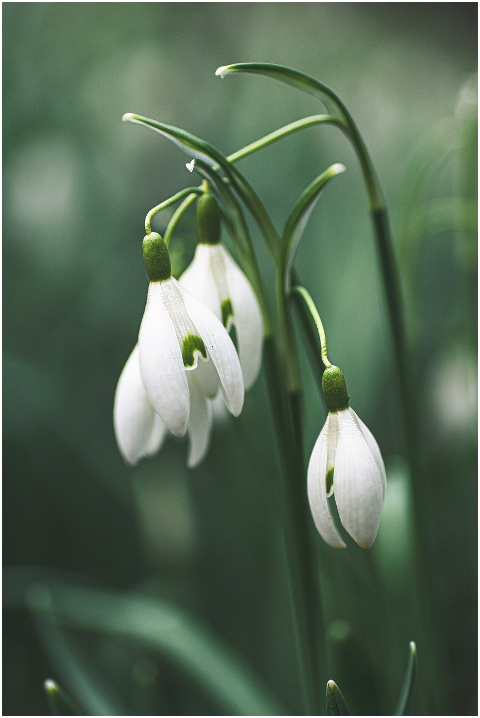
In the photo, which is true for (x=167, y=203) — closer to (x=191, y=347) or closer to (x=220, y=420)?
(x=191, y=347)

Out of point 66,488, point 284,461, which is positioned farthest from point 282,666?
point 284,461

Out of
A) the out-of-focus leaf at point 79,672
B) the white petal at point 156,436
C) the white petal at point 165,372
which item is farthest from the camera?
the out-of-focus leaf at point 79,672

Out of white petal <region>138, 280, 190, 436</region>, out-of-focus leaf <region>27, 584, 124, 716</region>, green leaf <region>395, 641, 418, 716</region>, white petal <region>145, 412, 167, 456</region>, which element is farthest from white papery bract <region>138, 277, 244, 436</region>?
out-of-focus leaf <region>27, 584, 124, 716</region>

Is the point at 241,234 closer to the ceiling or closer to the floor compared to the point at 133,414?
closer to the ceiling

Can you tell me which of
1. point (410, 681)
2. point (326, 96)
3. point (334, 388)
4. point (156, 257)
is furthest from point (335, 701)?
point (326, 96)

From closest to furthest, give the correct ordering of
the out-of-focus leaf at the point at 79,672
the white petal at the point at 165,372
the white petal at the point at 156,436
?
the white petal at the point at 165,372, the white petal at the point at 156,436, the out-of-focus leaf at the point at 79,672

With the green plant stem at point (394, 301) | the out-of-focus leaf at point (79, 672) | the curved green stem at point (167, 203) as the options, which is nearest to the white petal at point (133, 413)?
the curved green stem at point (167, 203)

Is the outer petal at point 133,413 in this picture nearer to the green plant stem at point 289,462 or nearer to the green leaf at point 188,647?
the green plant stem at point 289,462
